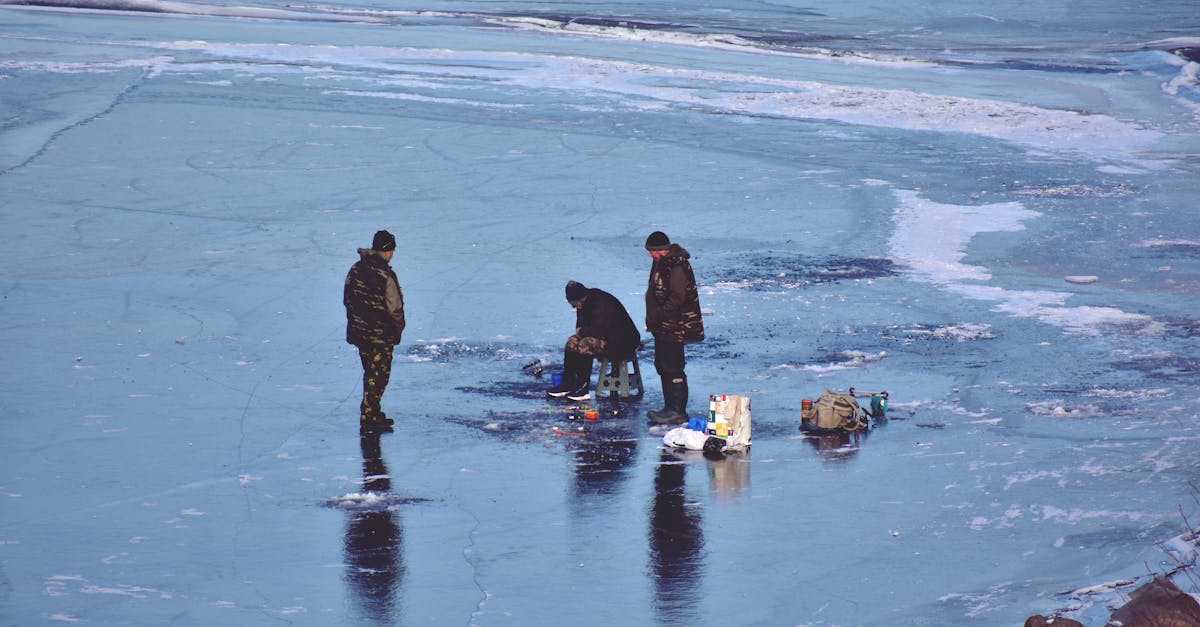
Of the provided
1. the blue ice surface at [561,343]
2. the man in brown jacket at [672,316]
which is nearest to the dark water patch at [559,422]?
the blue ice surface at [561,343]

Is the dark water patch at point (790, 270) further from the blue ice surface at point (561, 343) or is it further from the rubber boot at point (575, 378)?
the rubber boot at point (575, 378)

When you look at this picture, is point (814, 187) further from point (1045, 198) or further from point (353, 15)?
point (353, 15)

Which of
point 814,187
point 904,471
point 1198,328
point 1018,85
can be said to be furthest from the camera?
point 1018,85

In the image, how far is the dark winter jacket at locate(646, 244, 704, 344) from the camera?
1059 cm

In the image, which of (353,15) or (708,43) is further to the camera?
(353,15)

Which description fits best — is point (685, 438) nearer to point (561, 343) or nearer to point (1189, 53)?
point (561, 343)

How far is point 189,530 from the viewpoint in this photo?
8273mm

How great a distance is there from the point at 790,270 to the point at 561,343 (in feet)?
12.3

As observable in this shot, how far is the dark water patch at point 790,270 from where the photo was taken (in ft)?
49.0

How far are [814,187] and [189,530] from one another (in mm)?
13413

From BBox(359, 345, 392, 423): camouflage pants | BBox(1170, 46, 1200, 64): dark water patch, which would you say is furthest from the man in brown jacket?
BBox(1170, 46, 1200, 64): dark water patch

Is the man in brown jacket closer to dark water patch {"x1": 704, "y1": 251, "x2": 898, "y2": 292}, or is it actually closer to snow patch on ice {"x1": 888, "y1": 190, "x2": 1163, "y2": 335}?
dark water patch {"x1": 704, "y1": 251, "x2": 898, "y2": 292}

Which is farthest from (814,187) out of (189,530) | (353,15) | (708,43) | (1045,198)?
(353,15)

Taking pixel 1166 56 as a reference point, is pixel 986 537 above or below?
below
